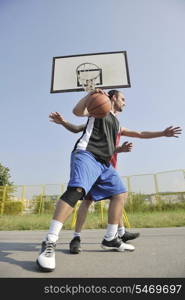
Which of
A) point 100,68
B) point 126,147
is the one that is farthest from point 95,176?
point 100,68

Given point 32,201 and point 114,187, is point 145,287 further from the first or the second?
point 32,201

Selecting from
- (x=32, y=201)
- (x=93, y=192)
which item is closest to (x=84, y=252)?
(x=93, y=192)

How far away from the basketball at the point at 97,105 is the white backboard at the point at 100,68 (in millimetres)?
3788

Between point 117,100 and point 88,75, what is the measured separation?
376cm

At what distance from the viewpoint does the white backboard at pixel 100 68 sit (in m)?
5.87

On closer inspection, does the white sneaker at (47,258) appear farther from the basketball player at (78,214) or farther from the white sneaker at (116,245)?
the white sneaker at (116,245)

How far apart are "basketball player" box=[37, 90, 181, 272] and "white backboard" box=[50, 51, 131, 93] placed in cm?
377

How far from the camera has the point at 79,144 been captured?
2.07 m

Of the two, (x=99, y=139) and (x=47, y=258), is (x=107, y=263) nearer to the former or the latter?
(x=47, y=258)

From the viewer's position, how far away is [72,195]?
1.78 metres

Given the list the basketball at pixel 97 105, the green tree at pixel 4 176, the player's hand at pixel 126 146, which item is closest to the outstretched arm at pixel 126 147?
the player's hand at pixel 126 146

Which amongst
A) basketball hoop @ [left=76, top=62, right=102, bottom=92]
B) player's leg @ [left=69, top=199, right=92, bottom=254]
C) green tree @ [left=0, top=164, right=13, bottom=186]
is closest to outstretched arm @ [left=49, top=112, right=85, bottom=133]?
player's leg @ [left=69, top=199, right=92, bottom=254]

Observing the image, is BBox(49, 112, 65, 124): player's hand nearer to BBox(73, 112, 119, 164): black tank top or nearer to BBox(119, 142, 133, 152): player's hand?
BBox(73, 112, 119, 164): black tank top

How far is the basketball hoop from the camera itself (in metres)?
5.88
